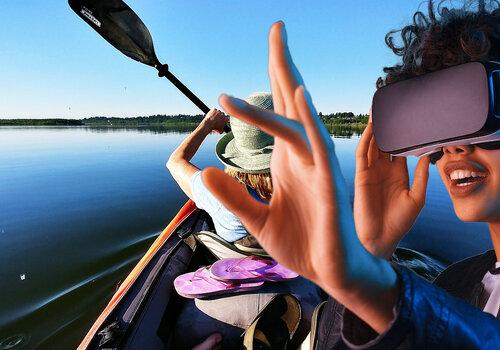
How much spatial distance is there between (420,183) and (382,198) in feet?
0.62

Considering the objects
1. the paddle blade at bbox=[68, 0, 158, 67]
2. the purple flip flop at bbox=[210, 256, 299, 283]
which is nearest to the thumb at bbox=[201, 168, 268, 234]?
the purple flip flop at bbox=[210, 256, 299, 283]

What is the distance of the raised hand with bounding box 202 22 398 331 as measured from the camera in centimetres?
59

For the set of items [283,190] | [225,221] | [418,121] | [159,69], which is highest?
[159,69]

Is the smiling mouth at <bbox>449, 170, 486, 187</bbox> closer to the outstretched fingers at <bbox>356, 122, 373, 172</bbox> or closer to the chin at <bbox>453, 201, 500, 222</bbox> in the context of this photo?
the chin at <bbox>453, 201, 500, 222</bbox>

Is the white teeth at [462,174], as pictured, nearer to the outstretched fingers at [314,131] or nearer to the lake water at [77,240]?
the outstretched fingers at [314,131]

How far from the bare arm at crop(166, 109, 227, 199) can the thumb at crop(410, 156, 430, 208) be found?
1.83 metres

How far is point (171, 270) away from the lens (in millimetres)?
2840

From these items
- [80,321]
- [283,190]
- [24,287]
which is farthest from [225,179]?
[24,287]

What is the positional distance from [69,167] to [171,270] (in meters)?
17.2

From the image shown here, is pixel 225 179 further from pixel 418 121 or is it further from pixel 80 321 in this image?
pixel 80 321

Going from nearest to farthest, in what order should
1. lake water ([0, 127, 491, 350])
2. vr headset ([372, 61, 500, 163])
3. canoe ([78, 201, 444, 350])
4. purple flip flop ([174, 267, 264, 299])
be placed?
1. vr headset ([372, 61, 500, 163])
2. canoe ([78, 201, 444, 350])
3. purple flip flop ([174, 267, 264, 299])
4. lake water ([0, 127, 491, 350])

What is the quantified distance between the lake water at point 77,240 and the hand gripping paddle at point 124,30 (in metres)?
3.43

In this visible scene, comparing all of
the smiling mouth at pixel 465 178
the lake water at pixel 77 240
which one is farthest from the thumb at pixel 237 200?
the lake water at pixel 77 240

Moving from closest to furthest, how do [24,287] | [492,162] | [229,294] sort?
[492,162] → [229,294] → [24,287]
